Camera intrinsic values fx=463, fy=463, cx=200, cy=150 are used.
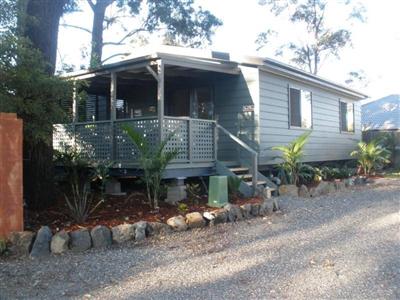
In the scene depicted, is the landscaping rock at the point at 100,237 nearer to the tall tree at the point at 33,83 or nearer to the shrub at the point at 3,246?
the shrub at the point at 3,246

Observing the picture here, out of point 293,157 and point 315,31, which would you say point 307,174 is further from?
point 315,31

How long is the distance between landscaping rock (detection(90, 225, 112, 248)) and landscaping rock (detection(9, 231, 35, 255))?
81cm

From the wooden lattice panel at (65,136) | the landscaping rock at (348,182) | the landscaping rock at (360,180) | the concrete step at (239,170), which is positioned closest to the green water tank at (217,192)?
the concrete step at (239,170)

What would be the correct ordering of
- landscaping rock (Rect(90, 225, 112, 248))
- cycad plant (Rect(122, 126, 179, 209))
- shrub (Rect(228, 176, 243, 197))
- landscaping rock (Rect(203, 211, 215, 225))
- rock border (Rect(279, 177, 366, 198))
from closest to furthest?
landscaping rock (Rect(90, 225, 112, 248))
landscaping rock (Rect(203, 211, 215, 225))
cycad plant (Rect(122, 126, 179, 209))
shrub (Rect(228, 176, 243, 197))
rock border (Rect(279, 177, 366, 198))

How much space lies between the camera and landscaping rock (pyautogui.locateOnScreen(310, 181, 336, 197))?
11.5 m

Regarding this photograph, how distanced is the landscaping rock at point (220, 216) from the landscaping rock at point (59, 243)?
2606mm

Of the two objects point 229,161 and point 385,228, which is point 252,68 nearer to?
point 229,161

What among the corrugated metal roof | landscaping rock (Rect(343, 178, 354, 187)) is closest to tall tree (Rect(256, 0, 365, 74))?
the corrugated metal roof

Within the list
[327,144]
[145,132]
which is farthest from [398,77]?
[145,132]

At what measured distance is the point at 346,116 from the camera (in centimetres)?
1869

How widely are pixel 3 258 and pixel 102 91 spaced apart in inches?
393

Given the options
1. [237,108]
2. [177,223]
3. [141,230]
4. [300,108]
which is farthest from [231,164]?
[141,230]

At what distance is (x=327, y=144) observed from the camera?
16547 mm

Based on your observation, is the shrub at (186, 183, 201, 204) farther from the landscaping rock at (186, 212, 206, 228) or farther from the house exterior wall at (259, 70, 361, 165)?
the house exterior wall at (259, 70, 361, 165)
